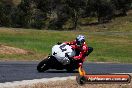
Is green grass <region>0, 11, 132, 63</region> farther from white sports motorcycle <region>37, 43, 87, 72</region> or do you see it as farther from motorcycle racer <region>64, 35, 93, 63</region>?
motorcycle racer <region>64, 35, 93, 63</region>

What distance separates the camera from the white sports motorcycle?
2002 cm

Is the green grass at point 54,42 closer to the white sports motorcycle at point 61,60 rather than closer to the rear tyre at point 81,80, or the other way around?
the white sports motorcycle at point 61,60

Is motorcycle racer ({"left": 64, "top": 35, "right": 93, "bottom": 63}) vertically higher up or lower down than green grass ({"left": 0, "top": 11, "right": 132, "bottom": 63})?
higher up

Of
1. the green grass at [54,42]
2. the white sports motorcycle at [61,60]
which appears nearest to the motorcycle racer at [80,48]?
the white sports motorcycle at [61,60]

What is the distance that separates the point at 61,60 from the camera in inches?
799

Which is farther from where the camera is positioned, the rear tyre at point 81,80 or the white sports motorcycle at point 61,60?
the white sports motorcycle at point 61,60

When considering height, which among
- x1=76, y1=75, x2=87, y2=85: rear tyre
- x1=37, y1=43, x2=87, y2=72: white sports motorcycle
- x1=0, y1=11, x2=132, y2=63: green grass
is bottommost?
x1=0, y1=11, x2=132, y2=63: green grass

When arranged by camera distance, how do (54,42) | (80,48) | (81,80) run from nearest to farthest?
(81,80)
(80,48)
(54,42)

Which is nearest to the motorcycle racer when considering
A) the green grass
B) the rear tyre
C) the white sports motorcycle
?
the white sports motorcycle

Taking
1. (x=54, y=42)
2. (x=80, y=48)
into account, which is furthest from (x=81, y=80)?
(x=54, y=42)

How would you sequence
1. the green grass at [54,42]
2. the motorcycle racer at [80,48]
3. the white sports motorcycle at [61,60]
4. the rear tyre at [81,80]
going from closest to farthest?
the rear tyre at [81,80]
the motorcycle racer at [80,48]
the white sports motorcycle at [61,60]
the green grass at [54,42]

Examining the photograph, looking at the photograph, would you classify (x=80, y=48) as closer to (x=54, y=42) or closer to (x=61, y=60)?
(x=61, y=60)

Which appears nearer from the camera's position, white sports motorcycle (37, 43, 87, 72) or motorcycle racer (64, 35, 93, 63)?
motorcycle racer (64, 35, 93, 63)

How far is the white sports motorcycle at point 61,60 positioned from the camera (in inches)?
788
